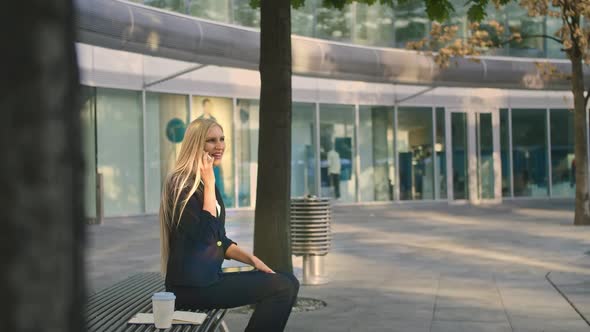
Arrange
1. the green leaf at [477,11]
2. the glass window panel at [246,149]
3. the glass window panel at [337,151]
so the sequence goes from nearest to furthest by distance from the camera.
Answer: the green leaf at [477,11] → the glass window panel at [246,149] → the glass window panel at [337,151]

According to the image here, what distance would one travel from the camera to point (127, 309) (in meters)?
4.82

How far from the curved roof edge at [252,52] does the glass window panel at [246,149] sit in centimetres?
351

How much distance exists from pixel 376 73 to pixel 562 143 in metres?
11.0

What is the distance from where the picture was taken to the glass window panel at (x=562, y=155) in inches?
1270

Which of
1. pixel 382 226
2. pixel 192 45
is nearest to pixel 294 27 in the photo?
pixel 192 45

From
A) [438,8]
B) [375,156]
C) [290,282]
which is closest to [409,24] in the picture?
[375,156]

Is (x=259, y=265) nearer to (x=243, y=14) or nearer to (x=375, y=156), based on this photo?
(x=243, y=14)

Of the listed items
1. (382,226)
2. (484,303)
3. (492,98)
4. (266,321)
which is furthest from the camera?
(492,98)

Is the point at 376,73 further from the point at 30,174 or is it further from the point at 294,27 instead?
the point at 30,174

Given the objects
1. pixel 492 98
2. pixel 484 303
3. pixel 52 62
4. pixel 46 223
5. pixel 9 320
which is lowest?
pixel 484 303

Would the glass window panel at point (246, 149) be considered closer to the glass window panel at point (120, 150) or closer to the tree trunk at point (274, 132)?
the glass window panel at point (120, 150)

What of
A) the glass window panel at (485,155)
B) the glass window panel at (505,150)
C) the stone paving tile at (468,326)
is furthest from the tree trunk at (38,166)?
the glass window panel at (505,150)

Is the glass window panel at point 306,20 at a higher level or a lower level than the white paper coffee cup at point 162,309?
higher

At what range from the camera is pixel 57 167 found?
99 centimetres
